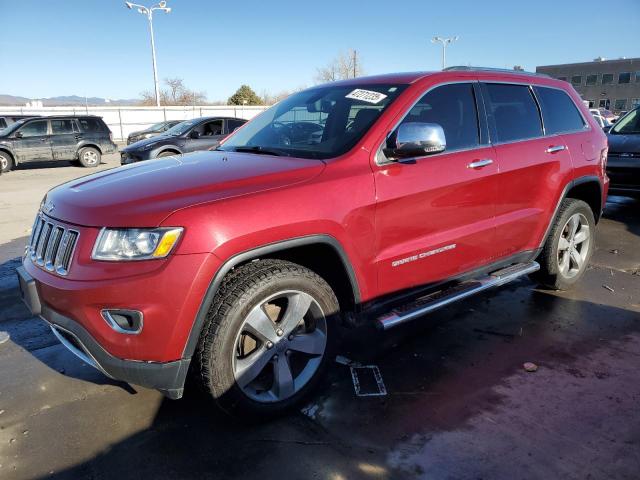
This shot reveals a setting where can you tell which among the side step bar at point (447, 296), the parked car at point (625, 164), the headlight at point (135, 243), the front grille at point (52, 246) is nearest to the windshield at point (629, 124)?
the parked car at point (625, 164)

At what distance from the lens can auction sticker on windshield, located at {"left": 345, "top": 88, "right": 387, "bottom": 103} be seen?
10.9ft

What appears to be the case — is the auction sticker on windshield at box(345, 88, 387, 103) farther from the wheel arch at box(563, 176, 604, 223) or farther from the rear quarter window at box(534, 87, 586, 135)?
the wheel arch at box(563, 176, 604, 223)

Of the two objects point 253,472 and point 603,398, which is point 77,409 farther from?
point 603,398

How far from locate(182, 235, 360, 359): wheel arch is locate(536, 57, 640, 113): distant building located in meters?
82.5

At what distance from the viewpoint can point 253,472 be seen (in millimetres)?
2439

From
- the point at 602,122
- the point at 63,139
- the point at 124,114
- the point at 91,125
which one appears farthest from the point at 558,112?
the point at 124,114

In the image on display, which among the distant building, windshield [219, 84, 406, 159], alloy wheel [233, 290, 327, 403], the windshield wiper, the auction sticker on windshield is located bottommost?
alloy wheel [233, 290, 327, 403]

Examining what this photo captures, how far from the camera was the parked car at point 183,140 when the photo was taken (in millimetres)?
12062

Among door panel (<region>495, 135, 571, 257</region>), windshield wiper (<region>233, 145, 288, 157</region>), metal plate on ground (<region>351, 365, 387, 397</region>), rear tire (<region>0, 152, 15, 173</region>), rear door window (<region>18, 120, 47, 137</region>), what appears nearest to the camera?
metal plate on ground (<region>351, 365, 387, 397</region>)

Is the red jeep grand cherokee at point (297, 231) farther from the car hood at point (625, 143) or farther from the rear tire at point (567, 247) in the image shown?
the car hood at point (625, 143)

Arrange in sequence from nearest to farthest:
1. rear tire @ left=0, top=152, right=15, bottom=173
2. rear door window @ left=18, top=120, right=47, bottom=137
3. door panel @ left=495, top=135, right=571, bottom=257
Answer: door panel @ left=495, top=135, right=571, bottom=257, rear tire @ left=0, top=152, right=15, bottom=173, rear door window @ left=18, top=120, right=47, bottom=137

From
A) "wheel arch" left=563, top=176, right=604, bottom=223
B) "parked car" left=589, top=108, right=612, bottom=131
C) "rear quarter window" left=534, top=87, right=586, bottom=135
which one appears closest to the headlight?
"rear quarter window" left=534, top=87, right=586, bottom=135

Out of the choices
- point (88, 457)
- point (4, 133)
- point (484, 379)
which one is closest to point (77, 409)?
point (88, 457)

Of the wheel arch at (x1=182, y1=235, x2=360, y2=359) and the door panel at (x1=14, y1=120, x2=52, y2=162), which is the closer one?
the wheel arch at (x1=182, y1=235, x2=360, y2=359)
